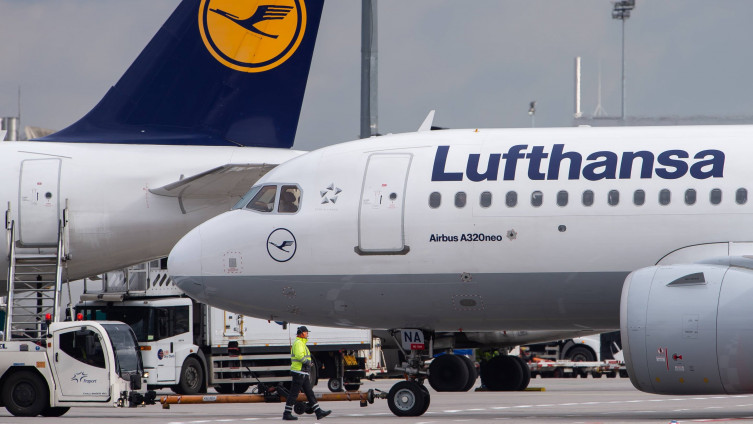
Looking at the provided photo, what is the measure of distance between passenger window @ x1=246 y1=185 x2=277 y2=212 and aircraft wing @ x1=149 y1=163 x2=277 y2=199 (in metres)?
3.10

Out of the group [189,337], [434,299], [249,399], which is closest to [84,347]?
[249,399]

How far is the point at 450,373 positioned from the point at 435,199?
506 inches

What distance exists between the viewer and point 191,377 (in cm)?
3086

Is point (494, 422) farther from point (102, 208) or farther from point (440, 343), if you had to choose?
point (440, 343)

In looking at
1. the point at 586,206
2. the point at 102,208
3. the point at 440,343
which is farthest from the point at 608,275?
the point at 440,343

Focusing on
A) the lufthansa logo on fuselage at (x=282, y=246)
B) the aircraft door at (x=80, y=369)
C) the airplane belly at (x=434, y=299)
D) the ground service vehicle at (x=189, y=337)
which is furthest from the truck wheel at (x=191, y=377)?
the lufthansa logo on fuselage at (x=282, y=246)

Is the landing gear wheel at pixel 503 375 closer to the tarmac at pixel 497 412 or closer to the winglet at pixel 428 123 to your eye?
the tarmac at pixel 497 412

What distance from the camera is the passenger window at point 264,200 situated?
789 inches

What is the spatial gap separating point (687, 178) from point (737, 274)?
188 centimetres

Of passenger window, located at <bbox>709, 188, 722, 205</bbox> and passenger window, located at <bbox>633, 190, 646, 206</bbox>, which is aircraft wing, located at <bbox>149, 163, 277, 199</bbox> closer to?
passenger window, located at <bbox>633, 190, 646, 206</bbox>

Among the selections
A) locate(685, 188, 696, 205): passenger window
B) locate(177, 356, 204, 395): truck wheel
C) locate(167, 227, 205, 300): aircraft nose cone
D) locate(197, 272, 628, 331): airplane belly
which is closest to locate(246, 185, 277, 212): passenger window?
locate(167, 227, 205, 300): aircraft nose cone

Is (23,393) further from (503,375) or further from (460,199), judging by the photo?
(503,375)

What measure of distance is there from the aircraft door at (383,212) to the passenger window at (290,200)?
1097 mm

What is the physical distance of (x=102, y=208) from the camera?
82.5 ft
